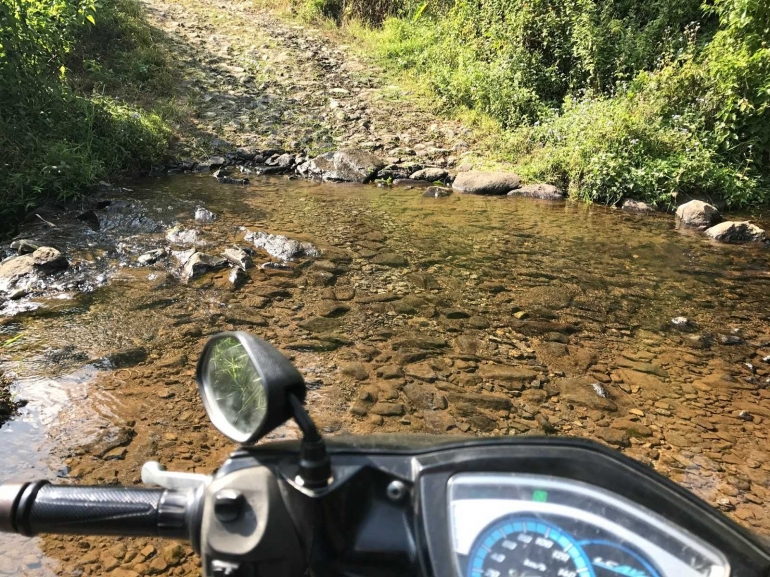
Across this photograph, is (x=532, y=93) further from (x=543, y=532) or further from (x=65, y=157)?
(x=543, y=532)

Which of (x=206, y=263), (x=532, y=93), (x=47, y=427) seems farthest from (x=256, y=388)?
(x=532, y=93)

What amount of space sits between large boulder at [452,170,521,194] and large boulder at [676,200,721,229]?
285 centimetres

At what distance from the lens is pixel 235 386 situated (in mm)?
1171

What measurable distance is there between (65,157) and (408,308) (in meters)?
6.25

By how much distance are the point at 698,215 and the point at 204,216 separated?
7513 millimetres

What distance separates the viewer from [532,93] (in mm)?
12227

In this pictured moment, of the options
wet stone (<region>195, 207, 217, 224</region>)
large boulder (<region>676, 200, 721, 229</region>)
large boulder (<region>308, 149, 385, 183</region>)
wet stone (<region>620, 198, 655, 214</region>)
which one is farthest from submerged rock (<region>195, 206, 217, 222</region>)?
large boulder (<region>676, 200, 721, 229</region>)

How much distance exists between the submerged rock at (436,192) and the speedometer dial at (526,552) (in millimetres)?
9243

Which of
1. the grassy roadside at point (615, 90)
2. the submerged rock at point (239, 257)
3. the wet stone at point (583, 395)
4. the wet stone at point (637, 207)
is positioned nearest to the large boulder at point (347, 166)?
the grassy roadside at point (615, 90)

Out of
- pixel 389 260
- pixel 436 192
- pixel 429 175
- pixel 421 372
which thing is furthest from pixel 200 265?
pixel 429 175

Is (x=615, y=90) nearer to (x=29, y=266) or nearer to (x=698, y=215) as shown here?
(x=698, y=215)

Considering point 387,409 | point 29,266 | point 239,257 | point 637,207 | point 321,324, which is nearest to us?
point 387,409

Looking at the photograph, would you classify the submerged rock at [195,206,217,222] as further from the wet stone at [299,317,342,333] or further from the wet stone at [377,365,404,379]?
the wet stone at [377,365,404,379]

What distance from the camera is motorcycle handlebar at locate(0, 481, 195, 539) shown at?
3.40 ft
